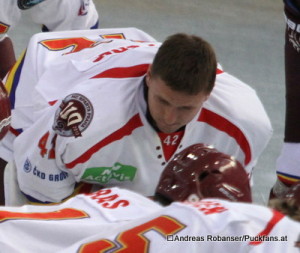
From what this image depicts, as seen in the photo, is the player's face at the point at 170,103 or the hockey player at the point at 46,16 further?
the hockey player at the point at 46,16

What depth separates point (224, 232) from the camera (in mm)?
1495

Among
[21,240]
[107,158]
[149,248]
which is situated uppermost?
[149,248]

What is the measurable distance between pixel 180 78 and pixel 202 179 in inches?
21.9

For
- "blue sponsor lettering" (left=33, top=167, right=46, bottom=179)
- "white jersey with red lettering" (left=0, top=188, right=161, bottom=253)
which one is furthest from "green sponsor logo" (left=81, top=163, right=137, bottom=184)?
"white jersey with red lettering" (left=0, top=188, right=161, bottom=253)

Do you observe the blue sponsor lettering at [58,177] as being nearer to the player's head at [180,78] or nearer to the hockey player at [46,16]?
the player's head at [180,78]

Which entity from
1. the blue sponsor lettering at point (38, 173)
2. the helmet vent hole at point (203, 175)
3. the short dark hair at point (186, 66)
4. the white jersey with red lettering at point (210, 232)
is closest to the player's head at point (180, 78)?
the short dark hair at point (186, 66)

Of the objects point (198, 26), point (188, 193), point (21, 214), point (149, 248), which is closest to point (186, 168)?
point (188, 193)

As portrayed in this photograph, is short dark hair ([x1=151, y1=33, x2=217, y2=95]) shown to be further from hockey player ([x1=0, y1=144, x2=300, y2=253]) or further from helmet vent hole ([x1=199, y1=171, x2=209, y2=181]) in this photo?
helmet vent hole ([x1=199, y1=171, x2=209, y2=181])

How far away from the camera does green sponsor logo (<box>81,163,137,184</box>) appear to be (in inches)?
103

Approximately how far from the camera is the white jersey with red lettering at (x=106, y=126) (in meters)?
2.56

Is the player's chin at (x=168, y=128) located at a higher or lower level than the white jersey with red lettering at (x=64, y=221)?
lower

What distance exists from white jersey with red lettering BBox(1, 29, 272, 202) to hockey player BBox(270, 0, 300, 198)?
0.25 feet

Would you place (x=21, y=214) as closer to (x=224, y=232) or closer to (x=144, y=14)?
(x=224, y=232)

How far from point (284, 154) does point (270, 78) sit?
1922mm
